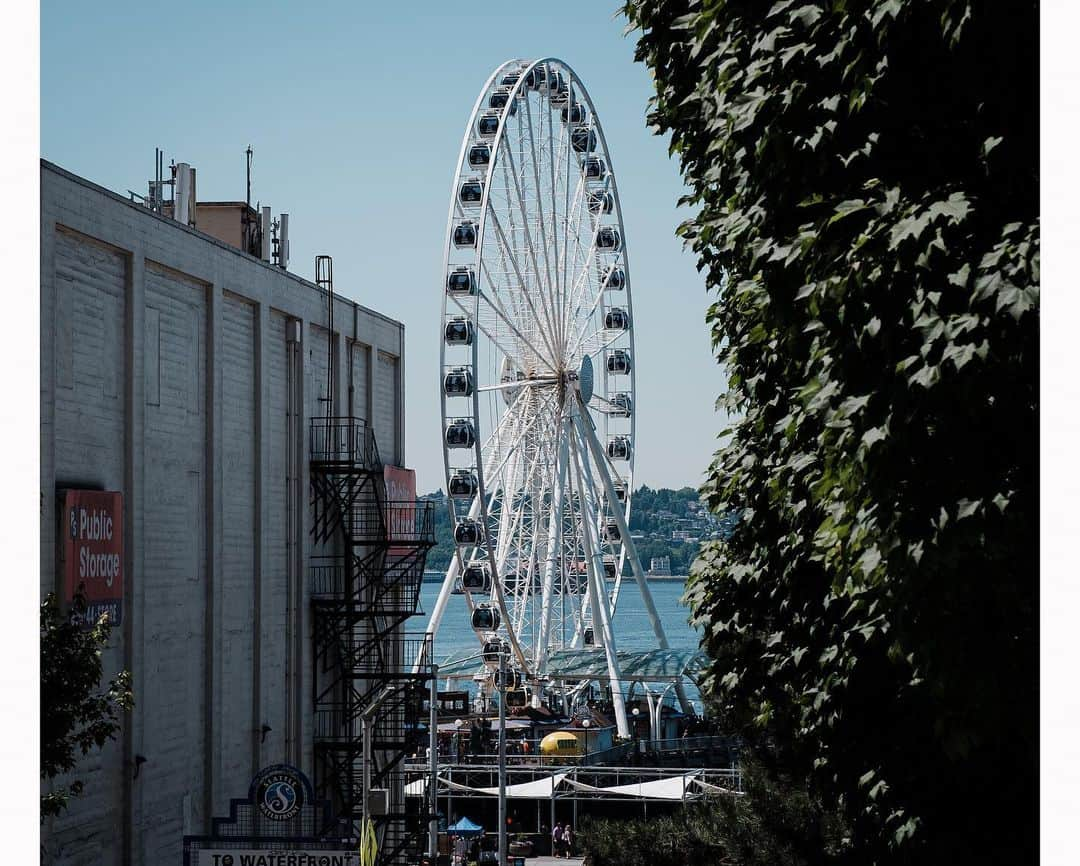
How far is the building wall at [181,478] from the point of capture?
2419 centimetres

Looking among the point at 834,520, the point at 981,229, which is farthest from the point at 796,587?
the point at 981,229

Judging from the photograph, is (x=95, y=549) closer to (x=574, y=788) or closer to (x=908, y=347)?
(x=908, y=347)

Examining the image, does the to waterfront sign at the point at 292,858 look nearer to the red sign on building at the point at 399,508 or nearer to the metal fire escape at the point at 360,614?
the metal fire escape at the point at 360,614

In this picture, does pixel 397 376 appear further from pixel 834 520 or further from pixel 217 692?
pixel 834 520

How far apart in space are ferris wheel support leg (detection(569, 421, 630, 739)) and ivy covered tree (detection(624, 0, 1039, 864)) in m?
39.2

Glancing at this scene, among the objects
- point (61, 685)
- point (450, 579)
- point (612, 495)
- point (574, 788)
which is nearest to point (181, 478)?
point (61, 685)

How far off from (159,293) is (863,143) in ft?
60.1

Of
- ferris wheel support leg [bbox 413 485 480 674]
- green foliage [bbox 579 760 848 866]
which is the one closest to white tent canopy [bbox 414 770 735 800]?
ferris wheel support leg [bbox 413 485 480 674]

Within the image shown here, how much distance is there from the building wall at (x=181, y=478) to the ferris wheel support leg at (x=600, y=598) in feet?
59.6

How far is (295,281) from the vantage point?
33781mm

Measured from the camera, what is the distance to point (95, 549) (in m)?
24.1

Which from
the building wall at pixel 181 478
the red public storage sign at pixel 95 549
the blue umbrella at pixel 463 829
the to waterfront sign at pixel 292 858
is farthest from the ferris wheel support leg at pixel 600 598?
the to waterfront sign at pixel 292 858

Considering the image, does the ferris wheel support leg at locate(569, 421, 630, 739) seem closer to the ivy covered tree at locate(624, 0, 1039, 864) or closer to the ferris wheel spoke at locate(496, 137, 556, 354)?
the ferris wheel spoke at locate(496, 137, 556, 354)

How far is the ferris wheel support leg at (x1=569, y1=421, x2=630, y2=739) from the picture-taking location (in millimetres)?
53406
